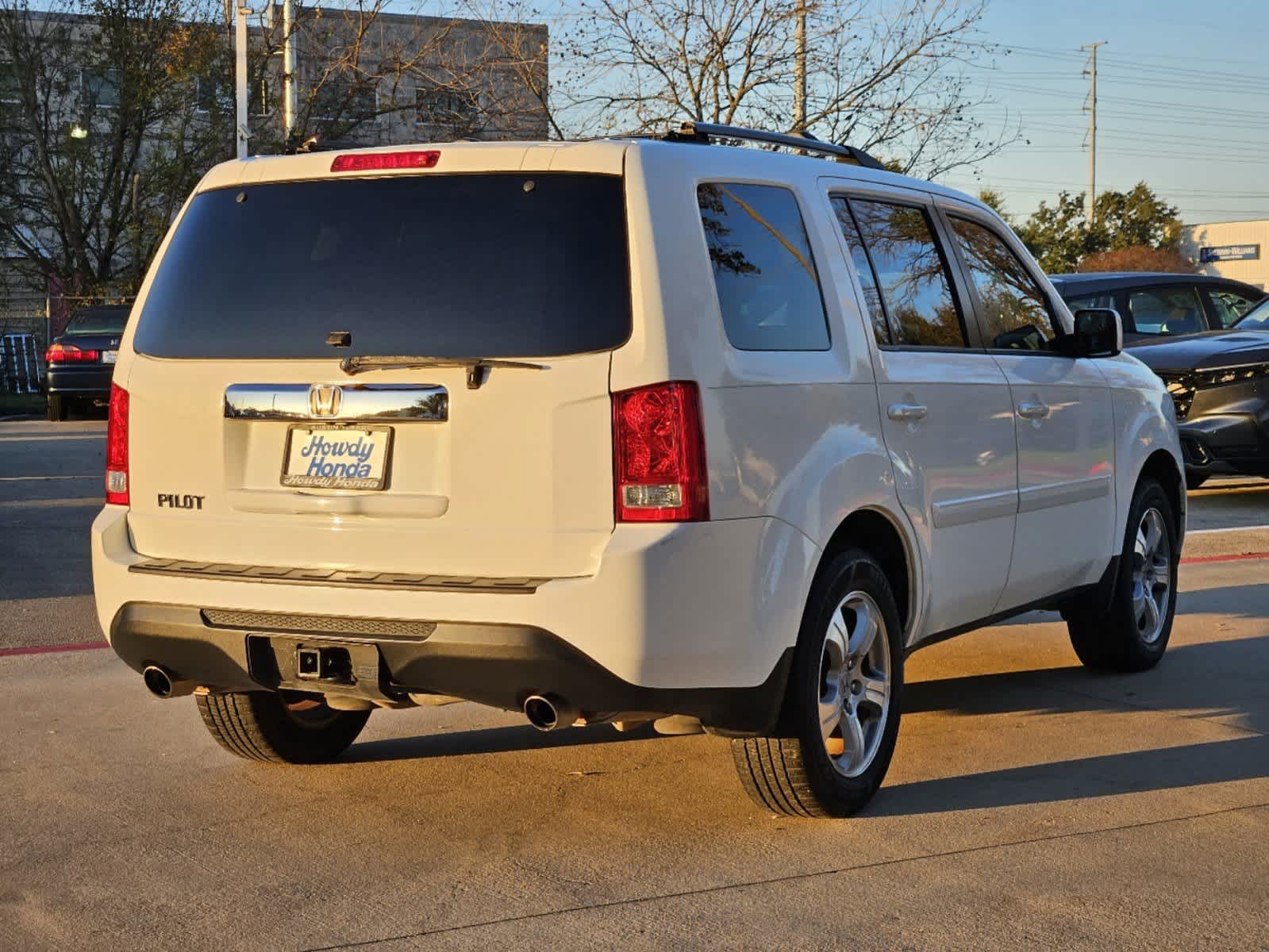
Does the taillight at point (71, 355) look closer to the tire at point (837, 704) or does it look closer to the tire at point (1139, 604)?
the tire at point (1139, 604)

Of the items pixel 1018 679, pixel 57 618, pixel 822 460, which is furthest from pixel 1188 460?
pixel 822 460

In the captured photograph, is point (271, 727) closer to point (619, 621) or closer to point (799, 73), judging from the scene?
point (619, 621)

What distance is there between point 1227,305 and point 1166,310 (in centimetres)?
98

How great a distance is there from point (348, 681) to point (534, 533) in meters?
0.68

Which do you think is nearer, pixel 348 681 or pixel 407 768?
pixel 348 681

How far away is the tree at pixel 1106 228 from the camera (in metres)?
74.9

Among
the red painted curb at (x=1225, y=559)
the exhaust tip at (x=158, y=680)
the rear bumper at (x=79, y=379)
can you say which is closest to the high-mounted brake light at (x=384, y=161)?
the exhaust tip at (x=158, y=680)

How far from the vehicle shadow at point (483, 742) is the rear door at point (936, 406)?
4.17 ft

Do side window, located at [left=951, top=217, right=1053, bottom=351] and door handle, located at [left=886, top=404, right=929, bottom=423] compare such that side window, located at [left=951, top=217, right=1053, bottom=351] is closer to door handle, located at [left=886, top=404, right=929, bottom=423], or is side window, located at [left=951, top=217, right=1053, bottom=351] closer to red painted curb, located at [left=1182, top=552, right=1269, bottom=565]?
door handle, located at [left=886, top=404, right=929, bottom=423]

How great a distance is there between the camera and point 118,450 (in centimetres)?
514

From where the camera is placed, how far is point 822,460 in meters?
4.95

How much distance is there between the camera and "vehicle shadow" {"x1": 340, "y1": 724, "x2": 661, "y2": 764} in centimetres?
607

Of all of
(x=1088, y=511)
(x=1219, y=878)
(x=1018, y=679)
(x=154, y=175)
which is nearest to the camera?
(x=1219, y=878)

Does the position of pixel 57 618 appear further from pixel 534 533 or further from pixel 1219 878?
pixel 1219 878
